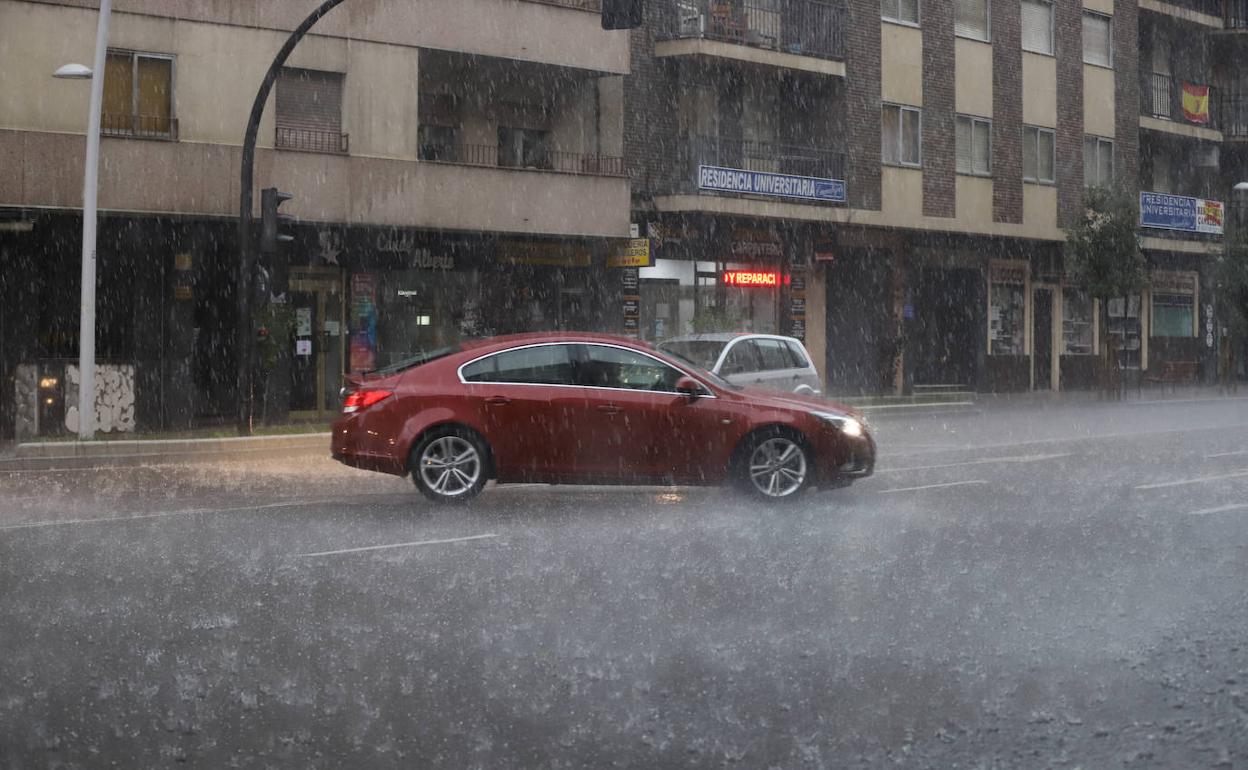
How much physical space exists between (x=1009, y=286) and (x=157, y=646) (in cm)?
3325

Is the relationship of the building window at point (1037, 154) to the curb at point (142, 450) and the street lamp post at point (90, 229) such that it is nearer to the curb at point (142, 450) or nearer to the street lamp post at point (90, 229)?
the curb at point (142, 450)

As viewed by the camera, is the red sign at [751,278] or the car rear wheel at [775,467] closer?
the car rear wheel at [775,467]

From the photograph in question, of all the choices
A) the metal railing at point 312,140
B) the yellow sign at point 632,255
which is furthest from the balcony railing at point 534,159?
the metal railing at point 312,140

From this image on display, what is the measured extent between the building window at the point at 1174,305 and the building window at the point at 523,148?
21.6 meters

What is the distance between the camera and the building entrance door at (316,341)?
25.1m

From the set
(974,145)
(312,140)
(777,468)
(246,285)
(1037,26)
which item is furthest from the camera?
(1037,26)

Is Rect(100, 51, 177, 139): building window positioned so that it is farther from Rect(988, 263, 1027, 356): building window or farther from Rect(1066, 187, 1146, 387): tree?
Rect(988, 263, 1027, 356): building window

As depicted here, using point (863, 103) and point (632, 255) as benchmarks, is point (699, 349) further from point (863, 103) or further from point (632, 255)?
point (863, 103)

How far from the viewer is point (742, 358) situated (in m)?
18.4

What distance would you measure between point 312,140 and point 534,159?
5081 millimetres

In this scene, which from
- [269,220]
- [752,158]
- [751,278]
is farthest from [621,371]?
[751,278]

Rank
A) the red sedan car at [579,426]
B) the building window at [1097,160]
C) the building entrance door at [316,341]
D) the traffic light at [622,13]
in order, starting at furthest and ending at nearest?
the building window at [1097,160], the building entrance door at [316,341], the traffic light at [622,13], the red sedan car at [579,426]

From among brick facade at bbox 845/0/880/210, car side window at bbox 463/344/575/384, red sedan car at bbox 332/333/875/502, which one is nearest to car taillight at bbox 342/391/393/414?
red sedan car at bbox 332/333/875/502

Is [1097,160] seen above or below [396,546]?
above
